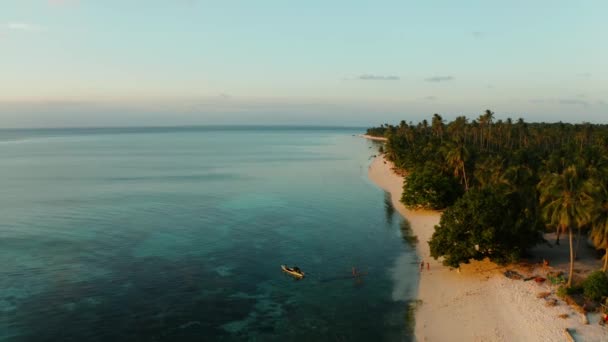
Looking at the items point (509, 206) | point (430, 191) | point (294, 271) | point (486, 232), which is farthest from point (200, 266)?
point (430, 191)

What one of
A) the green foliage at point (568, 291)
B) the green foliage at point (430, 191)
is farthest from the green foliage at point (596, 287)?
the green foliage at point (430, 191)

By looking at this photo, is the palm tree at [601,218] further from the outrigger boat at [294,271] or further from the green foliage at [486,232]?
the outrigger boat at [294,271]

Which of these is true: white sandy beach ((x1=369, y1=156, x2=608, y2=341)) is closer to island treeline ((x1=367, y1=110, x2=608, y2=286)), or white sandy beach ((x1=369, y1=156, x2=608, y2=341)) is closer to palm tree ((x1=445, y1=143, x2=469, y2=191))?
island treeline ((x1=367, y1=110, x2=608, y2=286))

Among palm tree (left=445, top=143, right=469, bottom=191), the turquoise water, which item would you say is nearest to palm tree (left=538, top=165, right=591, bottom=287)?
the turquoise water

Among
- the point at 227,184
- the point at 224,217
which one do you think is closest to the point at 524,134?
the point at 227,184

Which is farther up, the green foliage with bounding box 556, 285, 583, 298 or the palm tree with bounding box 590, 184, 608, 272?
the palm tree with bounding box 590, 184, 608, 272

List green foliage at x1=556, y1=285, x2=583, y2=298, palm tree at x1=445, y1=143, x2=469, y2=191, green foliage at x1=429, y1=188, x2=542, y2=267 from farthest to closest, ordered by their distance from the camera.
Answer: palm tree at x1=445, y1=143, x2=469, y2=191 → green foliage at x1=429, y1=188, x2=542, y2=267 → green foliage at x1=556, y1=285, x2=583, y2=298
